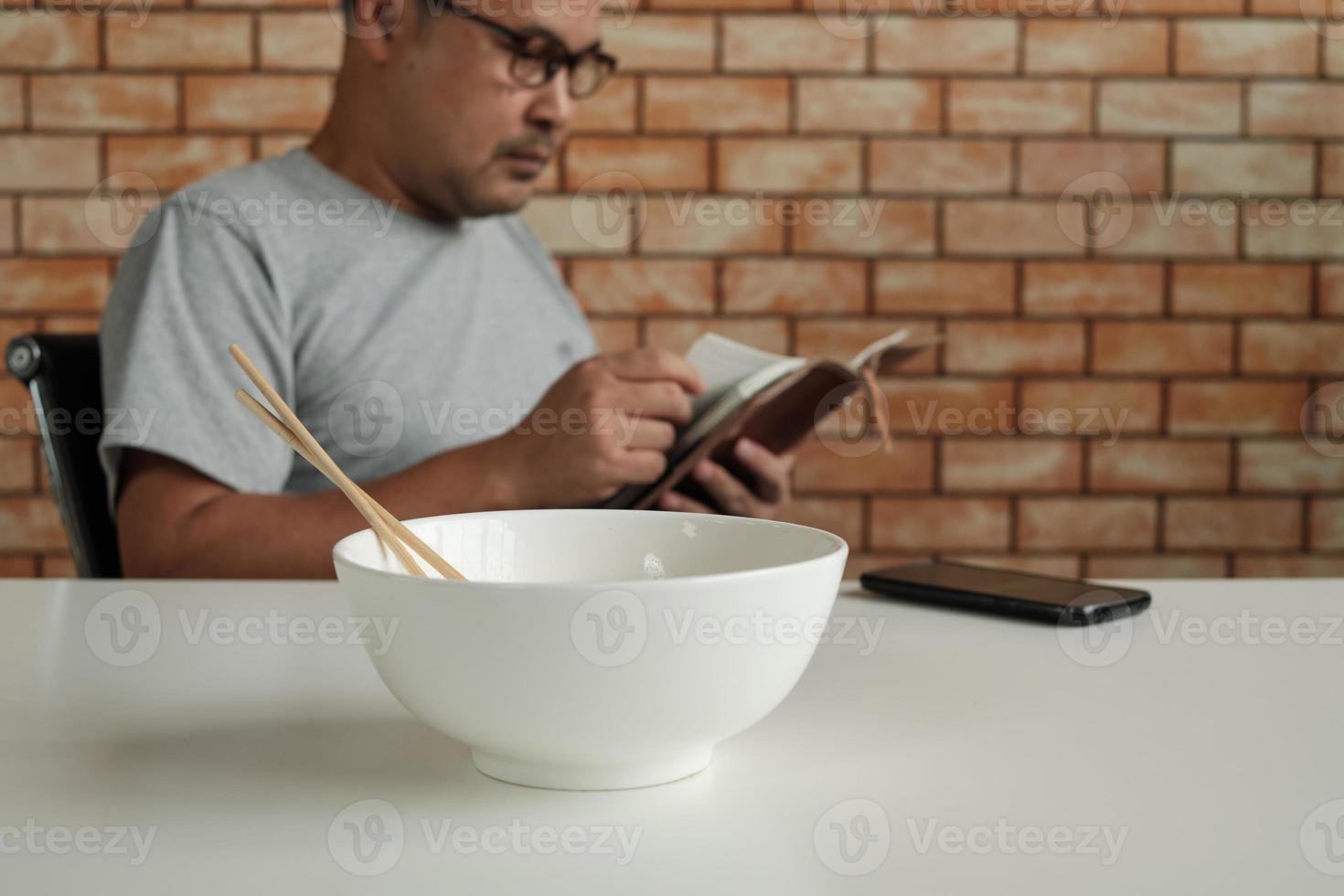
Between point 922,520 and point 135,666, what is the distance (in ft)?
5.43

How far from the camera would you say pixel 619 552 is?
22.7 inches

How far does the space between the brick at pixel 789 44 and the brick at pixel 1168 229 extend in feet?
1.73

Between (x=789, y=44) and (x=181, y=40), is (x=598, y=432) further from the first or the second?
(x=181, y=40)

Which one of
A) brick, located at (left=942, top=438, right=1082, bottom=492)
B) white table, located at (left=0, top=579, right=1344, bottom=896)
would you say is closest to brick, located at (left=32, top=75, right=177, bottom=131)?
brick, located at (left=942, top=438, right=1082, bottom=492)

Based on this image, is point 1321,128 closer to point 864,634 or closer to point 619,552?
point 864,634

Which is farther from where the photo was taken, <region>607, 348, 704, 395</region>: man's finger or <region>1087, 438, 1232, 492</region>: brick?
<region>1087, 438, 1232, 492</region>: brick

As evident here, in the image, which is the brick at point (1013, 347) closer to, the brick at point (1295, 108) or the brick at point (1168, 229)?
the brick at point (1168, 229)

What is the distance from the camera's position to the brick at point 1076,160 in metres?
2.11

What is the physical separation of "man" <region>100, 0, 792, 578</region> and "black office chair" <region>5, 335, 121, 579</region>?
0.13ft

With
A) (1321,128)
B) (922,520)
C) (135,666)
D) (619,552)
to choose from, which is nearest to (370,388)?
(135,666)

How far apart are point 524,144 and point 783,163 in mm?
746

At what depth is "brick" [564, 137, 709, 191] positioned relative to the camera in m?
2.07

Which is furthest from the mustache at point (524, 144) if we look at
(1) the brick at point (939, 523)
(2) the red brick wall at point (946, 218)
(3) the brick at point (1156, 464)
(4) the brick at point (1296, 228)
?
(4) the brick at point (1296, 228)

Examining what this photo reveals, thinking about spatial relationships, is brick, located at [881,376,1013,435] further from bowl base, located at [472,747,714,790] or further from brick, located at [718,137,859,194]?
bowl base, located at [472,747,714,790]
